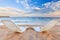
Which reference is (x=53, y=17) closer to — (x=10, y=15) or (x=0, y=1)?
(x=10, y=15)

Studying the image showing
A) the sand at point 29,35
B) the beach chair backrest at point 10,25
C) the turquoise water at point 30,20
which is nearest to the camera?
the sand at point 29,35

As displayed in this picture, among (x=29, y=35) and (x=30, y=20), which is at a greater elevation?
(x=30, y=20)

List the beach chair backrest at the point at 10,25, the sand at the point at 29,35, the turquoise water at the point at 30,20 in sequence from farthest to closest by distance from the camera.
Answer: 1. the turquoise water at the point at 30,20
2. the beach chair backrest at the point at 10,25
3. the sand at the point at 29,35

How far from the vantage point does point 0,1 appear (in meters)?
1.98

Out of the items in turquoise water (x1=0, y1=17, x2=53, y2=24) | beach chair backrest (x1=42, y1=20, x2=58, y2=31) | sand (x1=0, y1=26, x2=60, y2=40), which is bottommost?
sand (x1=0, y1=26, x2=60, y2=40)

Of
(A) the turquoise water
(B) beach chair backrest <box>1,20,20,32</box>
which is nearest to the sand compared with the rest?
(B) beach chair backrest <box>1,20,20,32</box>

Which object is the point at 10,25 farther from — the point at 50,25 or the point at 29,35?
the point at 50,25

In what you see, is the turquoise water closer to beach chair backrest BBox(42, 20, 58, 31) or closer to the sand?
beach chair backrest BBox(42, 20, 58, 31)

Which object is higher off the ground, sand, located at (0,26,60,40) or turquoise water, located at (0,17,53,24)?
turquoise water, located at (0,17,53,24)

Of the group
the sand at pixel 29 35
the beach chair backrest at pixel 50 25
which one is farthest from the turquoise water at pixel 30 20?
the sand at pixel 29 35

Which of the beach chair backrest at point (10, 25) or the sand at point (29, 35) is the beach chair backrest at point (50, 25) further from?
the beach chair backrest at point (10, 25)

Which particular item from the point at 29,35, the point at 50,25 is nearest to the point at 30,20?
the point at 50,25

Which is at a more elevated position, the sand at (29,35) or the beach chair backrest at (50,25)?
the beach chair backrest at (50,25)

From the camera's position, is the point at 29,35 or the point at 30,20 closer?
the point at 29,35
